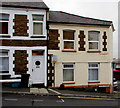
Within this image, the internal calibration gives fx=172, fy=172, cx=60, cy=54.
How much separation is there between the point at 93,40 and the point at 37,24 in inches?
186

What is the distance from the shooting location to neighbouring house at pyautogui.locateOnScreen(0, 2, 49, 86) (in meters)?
12.3

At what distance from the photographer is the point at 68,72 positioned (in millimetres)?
13531

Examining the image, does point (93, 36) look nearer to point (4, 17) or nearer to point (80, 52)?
point (80, 52)

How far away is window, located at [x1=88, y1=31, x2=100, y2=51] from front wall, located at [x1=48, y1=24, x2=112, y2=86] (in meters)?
0.33

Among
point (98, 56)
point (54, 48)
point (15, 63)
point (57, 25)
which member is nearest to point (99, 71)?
point (98, 56)

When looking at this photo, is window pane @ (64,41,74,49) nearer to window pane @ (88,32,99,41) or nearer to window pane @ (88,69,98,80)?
window pane @ (88,32,99,41)

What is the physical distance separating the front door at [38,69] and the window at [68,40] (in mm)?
2153

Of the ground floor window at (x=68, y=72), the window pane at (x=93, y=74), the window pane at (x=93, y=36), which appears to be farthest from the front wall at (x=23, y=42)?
the window pane at (x=93, y=74)

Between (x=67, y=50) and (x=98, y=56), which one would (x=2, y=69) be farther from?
(x=98, y=56)

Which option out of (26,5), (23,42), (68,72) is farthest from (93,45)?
(26,5)

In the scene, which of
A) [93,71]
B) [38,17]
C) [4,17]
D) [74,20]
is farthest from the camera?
[93,71]

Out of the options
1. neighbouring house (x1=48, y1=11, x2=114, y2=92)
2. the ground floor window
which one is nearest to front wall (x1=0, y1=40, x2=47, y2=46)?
neighbouring house (x1=48, y1=11, x2=114, y2=92)

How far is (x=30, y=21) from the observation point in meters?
12.7

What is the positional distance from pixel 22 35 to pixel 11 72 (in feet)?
9.07
